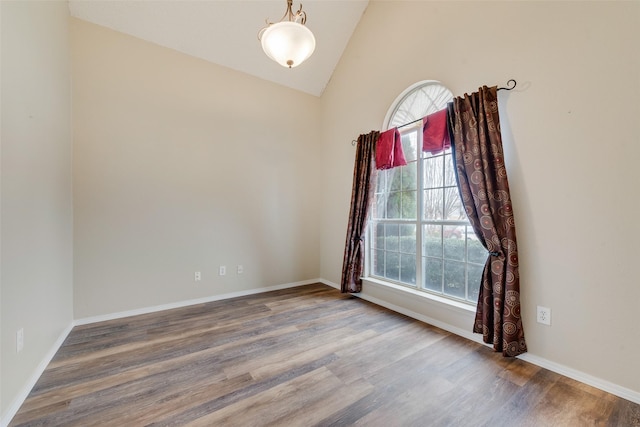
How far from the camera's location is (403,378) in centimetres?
174

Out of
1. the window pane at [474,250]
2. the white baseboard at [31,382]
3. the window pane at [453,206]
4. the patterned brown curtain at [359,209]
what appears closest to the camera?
the white baseboard at [31,382]

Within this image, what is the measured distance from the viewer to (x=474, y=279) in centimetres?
236

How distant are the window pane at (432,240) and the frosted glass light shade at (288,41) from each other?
2037mm

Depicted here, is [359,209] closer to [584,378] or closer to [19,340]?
[584,378]

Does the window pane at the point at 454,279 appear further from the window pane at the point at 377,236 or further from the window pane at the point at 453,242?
the window pane at the point at 377,236

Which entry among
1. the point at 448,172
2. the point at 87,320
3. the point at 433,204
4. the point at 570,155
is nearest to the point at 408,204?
the point at 433,204

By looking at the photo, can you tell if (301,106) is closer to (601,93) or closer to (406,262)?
(406,262)

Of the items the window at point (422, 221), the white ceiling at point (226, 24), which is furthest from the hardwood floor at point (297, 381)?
the white ceiling at point (226, 24)

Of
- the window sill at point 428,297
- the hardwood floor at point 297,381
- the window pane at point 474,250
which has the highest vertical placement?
the window pane at point 474,250

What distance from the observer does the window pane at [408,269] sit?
290cm

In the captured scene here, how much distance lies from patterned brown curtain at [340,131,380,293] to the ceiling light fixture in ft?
5.00

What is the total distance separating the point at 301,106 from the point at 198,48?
1.53m

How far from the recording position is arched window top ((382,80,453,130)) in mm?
2631

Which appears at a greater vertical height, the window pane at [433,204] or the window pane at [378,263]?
the window pane at [433,204]
